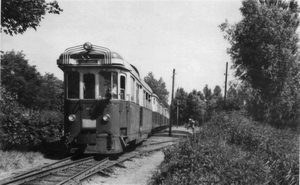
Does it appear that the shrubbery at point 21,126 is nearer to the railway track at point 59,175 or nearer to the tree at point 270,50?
the railway track at point 59,175

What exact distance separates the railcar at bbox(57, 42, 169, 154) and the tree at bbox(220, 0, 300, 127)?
545 inches

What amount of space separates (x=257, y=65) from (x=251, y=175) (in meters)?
17.7

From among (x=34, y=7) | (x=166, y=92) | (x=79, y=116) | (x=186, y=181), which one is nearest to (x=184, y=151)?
(x=186, y=181)

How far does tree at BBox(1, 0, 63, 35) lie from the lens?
402 inches

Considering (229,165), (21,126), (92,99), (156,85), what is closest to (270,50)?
(92,99)

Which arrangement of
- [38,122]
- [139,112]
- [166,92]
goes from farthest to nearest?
[166,92], [139,112], [38,122]

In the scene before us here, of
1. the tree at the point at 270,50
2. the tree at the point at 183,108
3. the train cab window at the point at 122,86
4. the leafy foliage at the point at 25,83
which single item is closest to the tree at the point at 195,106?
the tree at the point at 183,108

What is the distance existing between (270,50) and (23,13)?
1621 cm

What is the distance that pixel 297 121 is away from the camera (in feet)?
70.4

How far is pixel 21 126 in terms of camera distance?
10.7 meters

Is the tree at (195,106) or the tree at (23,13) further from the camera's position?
the tree at (195,106)

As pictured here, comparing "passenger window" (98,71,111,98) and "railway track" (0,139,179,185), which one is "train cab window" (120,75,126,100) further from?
"railway track" (0,139,179,185)

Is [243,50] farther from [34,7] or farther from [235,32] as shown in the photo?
[34,7]

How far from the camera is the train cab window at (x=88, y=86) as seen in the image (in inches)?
419
